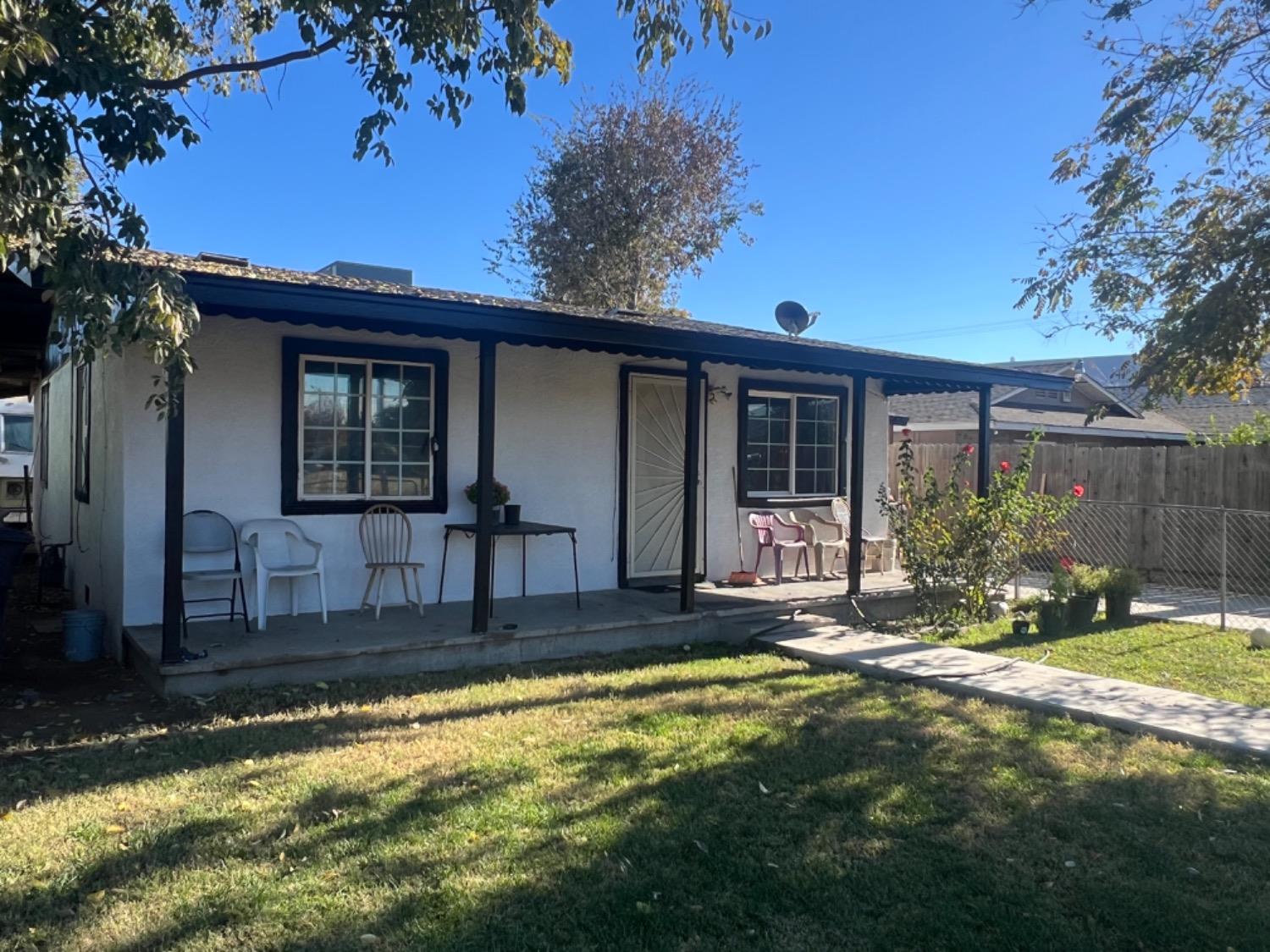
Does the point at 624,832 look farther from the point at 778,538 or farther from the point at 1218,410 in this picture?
the point at 1218,410

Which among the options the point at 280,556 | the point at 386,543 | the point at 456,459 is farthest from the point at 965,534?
the point at 280,556

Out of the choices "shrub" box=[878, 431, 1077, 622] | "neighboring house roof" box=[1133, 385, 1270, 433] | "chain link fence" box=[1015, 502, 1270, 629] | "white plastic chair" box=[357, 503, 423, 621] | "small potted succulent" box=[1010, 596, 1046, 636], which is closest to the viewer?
"white plastic chair" box=[357, 503, 423, 621]

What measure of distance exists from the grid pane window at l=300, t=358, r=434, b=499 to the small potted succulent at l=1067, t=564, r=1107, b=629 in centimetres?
601

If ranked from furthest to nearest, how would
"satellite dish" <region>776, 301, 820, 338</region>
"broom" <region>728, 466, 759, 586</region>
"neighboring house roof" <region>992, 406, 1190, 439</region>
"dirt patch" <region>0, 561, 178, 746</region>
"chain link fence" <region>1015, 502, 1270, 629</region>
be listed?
"neighboring house roof" <region>992, 406, 1190, 439</region>, "satellite dish" <region>776, 301, 820, 338</region>, "chain link fence" <region>1015, 502, 1270, 629</region>, "broom" <region>728, 466, 759, 586</region>, "dirt patch" <region>0, 561, 178, 746</region>

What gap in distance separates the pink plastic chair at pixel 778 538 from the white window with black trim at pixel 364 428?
3.51 meters

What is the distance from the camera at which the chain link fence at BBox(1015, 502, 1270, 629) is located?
1059 centimetres

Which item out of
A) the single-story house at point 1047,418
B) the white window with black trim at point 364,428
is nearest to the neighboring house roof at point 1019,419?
the single-story house at point 1047,418

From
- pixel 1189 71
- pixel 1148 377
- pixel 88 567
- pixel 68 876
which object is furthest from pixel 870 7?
pixel 68 876

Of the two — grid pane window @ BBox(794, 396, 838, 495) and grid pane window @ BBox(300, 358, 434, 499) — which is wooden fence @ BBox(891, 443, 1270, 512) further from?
grid pane window @ BBox(300, 358, 434, 499)

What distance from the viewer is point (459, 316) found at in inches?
238

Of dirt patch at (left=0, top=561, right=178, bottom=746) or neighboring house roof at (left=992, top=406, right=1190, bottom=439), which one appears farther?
neighboring house roof at (left=992, top=406, right=1190, bottom=439)

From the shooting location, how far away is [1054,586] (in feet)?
26.9

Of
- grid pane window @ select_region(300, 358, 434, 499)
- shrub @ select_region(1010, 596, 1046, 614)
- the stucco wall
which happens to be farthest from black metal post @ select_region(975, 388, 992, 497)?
grid pane window @ select_region(300, 358, 434, 499)

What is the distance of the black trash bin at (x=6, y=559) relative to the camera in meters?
6.11
